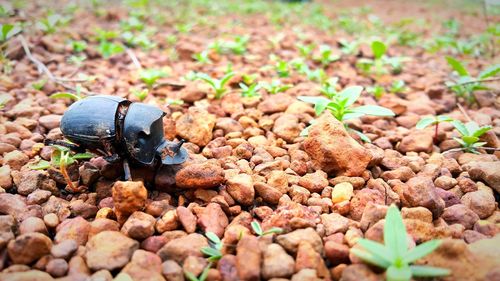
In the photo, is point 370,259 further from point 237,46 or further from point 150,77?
point 237,46

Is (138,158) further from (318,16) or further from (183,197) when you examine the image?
(318,16)

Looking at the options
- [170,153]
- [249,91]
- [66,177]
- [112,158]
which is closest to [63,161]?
[66,177]

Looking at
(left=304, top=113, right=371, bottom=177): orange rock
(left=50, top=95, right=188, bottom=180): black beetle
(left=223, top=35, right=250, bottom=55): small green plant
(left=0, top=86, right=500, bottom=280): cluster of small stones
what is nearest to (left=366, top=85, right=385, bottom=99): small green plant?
(left=0, top=86, right=500, bottom=280): cluster of small stones

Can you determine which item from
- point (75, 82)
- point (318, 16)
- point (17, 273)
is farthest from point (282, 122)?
point (318, 16)

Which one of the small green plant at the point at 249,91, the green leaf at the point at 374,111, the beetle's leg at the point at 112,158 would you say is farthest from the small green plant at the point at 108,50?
the green leaf at the point at 374,111

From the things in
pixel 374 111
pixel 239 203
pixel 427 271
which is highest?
pixel 374 111

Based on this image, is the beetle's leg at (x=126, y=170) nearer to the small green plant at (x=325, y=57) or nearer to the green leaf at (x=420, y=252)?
the green leaf at (x=420, y=252)

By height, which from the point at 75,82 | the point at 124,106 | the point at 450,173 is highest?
the point at 124,106
